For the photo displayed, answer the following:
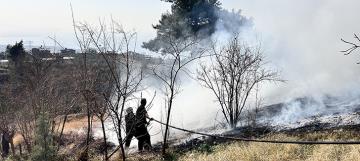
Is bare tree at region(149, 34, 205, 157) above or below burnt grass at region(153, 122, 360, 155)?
above

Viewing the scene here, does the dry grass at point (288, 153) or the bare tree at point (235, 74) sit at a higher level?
the bare tree at point (235, 74)

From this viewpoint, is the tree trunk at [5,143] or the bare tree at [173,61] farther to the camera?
the tree trunk at [5,143]

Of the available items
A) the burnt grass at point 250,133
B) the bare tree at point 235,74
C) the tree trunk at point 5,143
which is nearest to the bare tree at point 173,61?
the burnt grass at point 250,133

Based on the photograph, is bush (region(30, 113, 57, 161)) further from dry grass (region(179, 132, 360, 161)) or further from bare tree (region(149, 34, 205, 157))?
dry grass (region(179, 132, 360, 161))

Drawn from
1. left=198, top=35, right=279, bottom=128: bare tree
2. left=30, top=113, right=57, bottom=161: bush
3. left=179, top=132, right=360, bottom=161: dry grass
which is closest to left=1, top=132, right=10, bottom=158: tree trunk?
left=198, top=35, right=279, bottom=128: bare tree

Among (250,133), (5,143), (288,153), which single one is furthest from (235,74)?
(5,143)

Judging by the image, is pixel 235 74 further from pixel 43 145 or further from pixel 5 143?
pixel 5 143

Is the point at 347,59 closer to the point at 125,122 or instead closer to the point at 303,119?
the point at 303,119

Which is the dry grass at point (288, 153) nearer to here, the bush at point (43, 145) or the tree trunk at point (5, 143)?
the bush at point (43, 145)

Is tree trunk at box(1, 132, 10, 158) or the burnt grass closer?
the burnt grass

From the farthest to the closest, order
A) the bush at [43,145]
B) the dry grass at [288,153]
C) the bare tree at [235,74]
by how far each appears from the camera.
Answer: the bare tree at [235,74]
the bush at [43,145]
the dry grass at [288,153]

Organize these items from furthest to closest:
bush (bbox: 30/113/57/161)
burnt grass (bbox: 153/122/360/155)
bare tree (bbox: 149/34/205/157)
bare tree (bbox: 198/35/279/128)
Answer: bare tree (bbox: 198/35/279/128), burnt grass (bbox: 153/122/360/155), bare tree (bbox: 149/34/205/157), bush (bbox: 30/113/57/161)

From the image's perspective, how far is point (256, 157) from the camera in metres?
7.44

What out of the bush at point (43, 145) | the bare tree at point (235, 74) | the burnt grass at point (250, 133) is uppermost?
the bare tree at point (235, 74)
